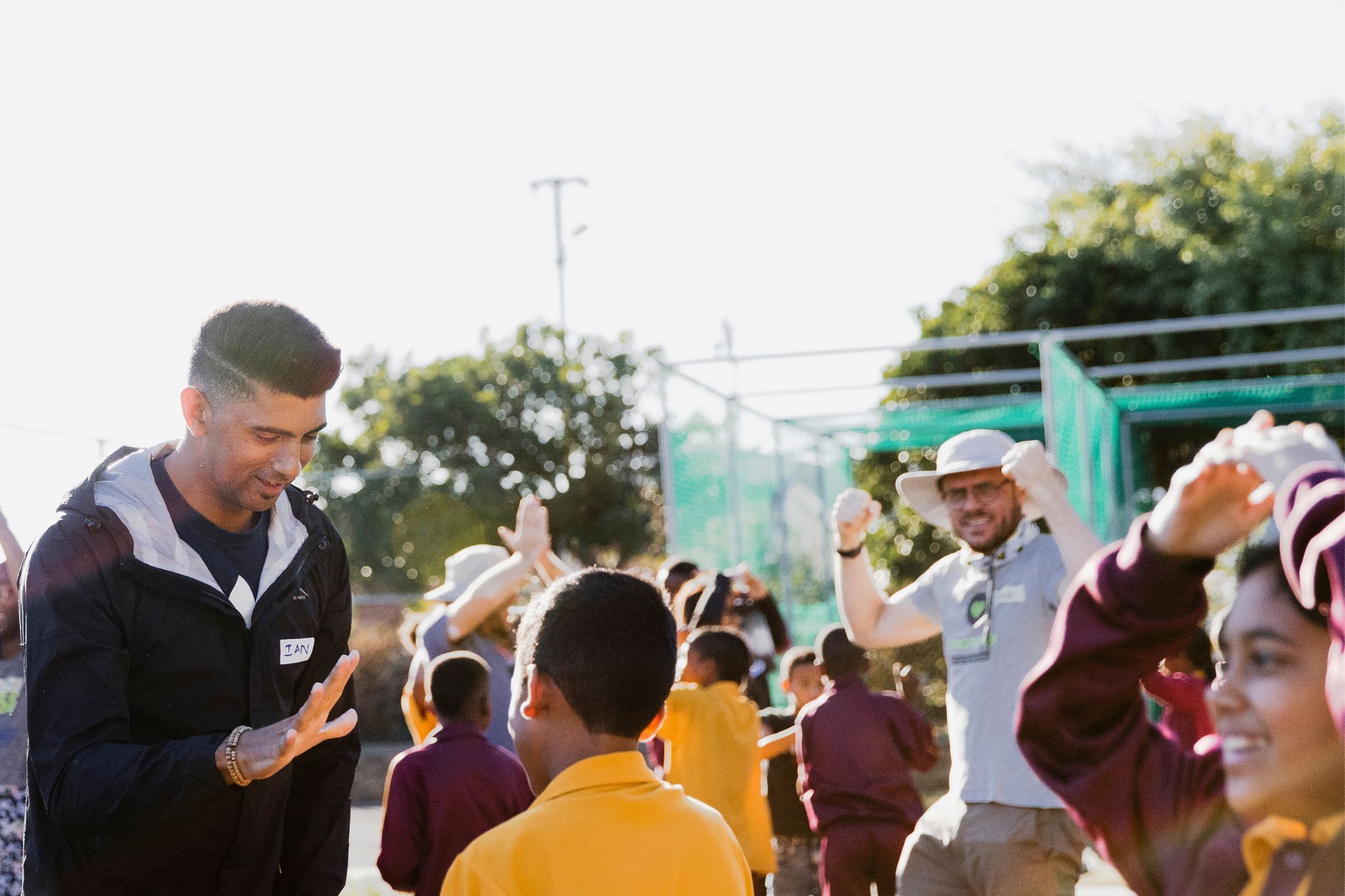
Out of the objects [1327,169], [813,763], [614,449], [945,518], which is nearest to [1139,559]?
[945,518]

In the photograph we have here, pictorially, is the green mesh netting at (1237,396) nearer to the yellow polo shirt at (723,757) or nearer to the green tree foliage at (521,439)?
the yellow polo shirt at (723,757)

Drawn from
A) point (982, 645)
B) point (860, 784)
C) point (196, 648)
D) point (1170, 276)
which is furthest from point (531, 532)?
point (1170, 276)

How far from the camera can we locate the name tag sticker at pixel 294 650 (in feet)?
8.77

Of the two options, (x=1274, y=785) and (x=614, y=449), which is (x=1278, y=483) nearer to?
(x=1274, y=785)

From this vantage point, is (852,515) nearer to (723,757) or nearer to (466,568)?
(723,757)

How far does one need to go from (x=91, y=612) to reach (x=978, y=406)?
12.3 meters

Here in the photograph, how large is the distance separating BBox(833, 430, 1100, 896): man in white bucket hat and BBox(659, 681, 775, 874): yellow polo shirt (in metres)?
0.98

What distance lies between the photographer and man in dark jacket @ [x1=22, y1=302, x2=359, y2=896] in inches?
90.4

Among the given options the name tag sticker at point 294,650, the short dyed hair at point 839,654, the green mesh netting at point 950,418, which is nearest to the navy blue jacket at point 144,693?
the name tag sticker at point 294,650

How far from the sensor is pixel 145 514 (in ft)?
→ 8.25

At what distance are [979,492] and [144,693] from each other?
2.69m

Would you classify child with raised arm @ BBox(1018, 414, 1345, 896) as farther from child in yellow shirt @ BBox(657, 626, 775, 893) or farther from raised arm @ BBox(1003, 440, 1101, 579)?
child in yellow shirt @ BBox(657, 626, 775, 893)

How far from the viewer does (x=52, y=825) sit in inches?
96.5

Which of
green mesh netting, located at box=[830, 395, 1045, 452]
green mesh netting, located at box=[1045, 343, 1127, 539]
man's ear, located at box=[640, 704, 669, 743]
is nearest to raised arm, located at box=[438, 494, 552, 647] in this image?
man's ear, located at box=[640, 704, 669, 743]
